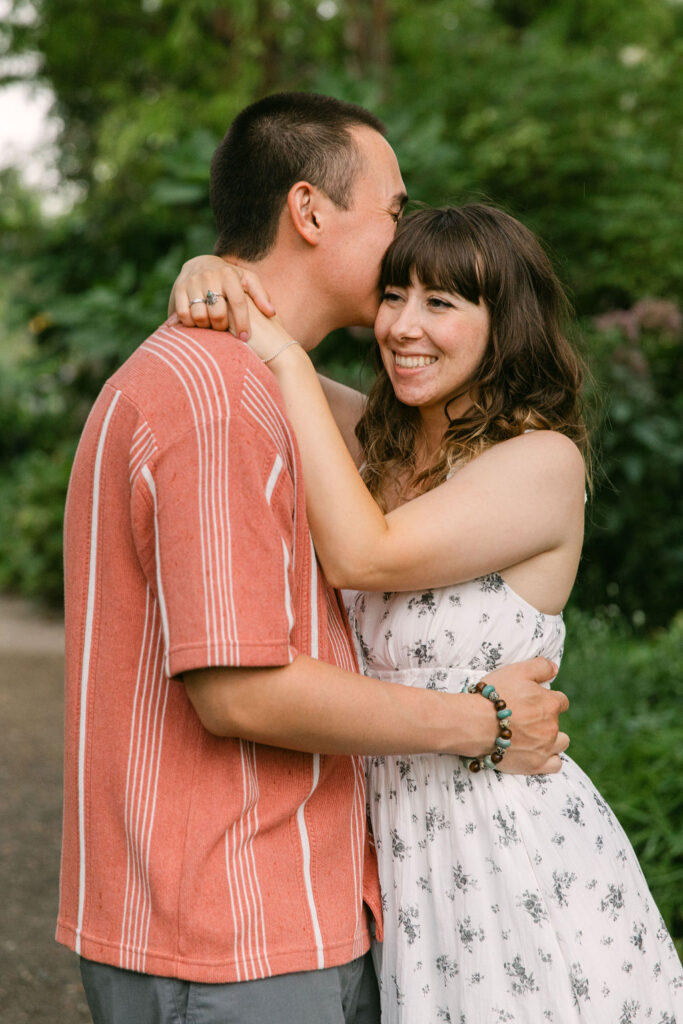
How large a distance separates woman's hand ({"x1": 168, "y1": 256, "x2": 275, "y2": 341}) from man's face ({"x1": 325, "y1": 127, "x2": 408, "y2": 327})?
19cm

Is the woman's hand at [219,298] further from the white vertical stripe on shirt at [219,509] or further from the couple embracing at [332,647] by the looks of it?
the white vertical stripe on shirt at [219,509]

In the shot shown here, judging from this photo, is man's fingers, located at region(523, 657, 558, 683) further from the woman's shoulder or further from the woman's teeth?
the woman's teeth

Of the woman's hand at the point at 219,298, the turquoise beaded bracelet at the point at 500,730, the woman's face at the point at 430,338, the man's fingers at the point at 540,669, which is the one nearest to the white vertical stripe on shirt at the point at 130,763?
the woman's hand at the point at 219,298

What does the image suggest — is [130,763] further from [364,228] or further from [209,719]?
[364,228]

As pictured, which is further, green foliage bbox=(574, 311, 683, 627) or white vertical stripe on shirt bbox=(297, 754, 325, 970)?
green foliage bbox=(574, 311, 683, 627)

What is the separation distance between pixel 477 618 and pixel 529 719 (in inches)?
8.2

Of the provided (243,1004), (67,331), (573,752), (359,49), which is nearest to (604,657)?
(573,752)

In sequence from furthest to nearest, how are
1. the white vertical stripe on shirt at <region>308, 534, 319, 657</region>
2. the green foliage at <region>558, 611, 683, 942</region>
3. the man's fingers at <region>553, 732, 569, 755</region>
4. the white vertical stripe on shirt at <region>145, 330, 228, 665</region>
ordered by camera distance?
1. the green foliage at <region>558, 611, 683, 942</region>
2. the man's fingers at <region>553, 732, 569, 755</region>
3. the white vertical stripe on shirt at <region>308, 534, 319, 657</region>
4. the white vertical stripe on shirt at <region>145, 330, 228, 665</region>

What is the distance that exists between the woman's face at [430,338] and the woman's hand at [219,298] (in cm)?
34

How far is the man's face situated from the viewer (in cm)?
204

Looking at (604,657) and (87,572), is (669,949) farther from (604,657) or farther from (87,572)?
(604,657)

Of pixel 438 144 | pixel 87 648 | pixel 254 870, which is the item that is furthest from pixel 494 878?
pixel 438 144

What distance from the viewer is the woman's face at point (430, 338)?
2.15 m

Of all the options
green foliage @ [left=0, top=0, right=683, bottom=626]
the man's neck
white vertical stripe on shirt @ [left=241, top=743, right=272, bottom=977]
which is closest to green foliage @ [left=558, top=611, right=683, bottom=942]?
green foliage @ [left=0, top=0, right=683, bottom=626]
